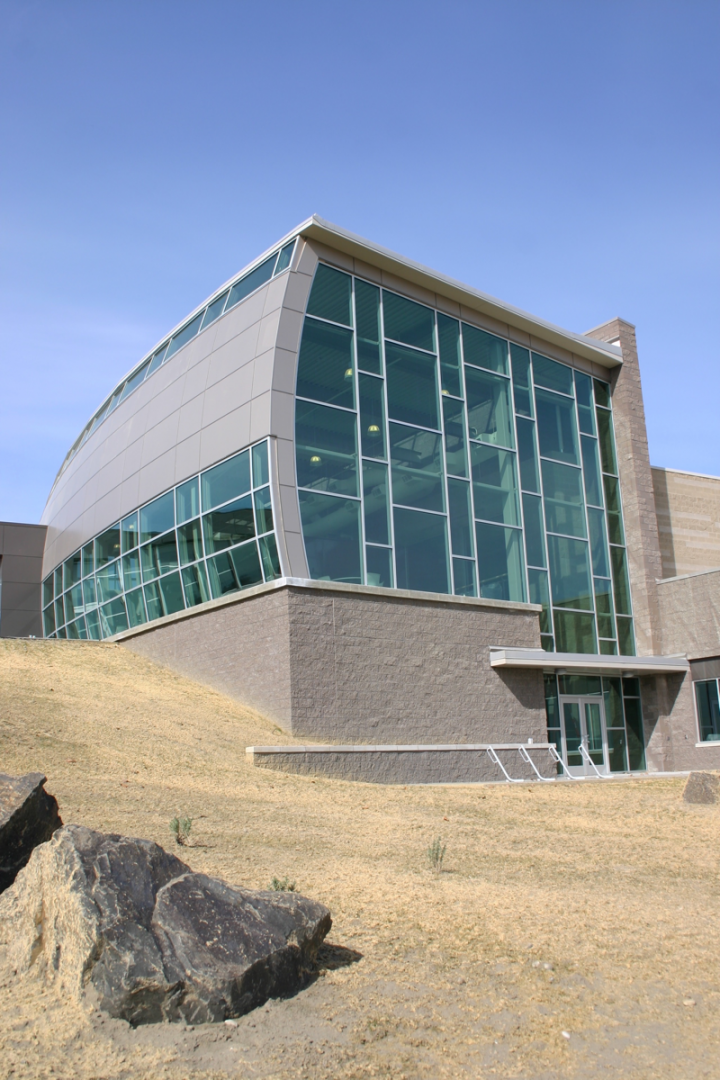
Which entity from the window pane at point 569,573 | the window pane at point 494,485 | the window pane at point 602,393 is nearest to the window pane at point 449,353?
the window pane at point 494,485

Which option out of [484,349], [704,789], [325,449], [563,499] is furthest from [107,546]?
[704,789]

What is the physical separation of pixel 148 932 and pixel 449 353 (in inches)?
825

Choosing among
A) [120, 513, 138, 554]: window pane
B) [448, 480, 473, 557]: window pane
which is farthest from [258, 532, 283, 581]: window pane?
[120, 513, 138, 554]: window pane

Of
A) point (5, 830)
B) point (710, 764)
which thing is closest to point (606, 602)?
point (710, 764)

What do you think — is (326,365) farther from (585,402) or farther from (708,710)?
(708,710)

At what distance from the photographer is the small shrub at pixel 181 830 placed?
8.78 m

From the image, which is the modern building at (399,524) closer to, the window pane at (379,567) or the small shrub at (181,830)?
the window pane at (379,567)

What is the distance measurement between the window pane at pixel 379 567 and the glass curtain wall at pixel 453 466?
0.09 feet

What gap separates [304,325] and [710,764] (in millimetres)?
17173

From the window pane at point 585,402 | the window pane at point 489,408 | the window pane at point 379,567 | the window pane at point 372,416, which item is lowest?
the window pane at point 379,567

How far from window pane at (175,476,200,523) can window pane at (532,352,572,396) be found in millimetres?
10968

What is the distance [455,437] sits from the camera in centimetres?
2347

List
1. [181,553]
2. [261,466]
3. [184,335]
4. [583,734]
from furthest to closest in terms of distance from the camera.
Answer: [184,335], [583,734], [181,553], [261,466]

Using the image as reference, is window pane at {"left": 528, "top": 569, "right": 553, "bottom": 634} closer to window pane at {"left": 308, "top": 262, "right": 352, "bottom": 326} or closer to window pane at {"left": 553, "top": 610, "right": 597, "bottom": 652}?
window pane at {"left": 553, "top": 610, "right": 597, "bottom": 652}
